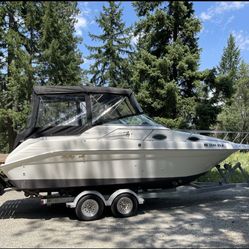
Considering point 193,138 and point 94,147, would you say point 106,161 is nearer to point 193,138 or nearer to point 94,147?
Answer: point 94,147

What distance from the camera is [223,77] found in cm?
1703

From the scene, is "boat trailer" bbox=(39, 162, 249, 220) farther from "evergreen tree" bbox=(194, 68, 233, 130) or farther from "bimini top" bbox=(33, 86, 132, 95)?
"evergreen tree" bbox=(194, 68, 233, 130)

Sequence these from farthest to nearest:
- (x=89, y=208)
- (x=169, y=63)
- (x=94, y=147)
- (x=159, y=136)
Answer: (x=169, y=63) < (x=159, y=136) < (x=89, y=208) < (x=94, y=147)

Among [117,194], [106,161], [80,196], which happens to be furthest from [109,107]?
[80,196]

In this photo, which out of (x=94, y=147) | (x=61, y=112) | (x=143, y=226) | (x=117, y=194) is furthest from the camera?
(x=61, y=112)

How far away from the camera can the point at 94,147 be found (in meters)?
7.86

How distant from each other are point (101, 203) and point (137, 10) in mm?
12685

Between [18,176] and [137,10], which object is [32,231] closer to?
[18,176]

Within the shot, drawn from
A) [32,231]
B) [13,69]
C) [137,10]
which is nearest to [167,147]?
[32,231]

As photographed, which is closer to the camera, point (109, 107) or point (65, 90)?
point (65, 90)

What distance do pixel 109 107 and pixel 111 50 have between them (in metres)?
18.3

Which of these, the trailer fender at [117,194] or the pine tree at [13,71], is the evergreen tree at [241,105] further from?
the trailer fender at [117,194]

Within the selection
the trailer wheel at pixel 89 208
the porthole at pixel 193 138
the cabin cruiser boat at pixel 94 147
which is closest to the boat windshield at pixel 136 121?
the cabin cruiser boat at pixel 94 147

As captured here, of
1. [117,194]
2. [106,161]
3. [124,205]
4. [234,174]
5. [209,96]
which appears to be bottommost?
[124,205]
